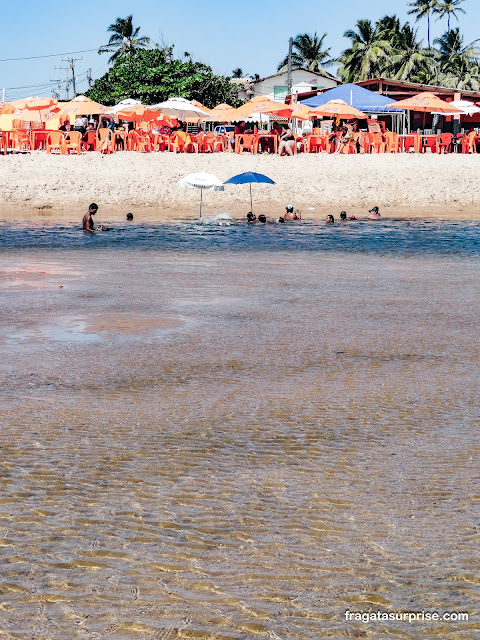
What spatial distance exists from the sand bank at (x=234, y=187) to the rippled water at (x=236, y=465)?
15.6m

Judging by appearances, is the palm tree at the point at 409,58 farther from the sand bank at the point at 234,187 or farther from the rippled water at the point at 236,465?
the rippled water at the point at 236,465

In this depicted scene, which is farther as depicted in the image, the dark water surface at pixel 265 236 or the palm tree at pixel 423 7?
the palm tree at pixel 423 7

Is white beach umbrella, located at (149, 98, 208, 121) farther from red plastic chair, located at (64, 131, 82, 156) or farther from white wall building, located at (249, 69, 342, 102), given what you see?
white wall building, located at (249, 69, 342, 102)

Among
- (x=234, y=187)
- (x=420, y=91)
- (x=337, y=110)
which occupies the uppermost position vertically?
(x=420, y=91)

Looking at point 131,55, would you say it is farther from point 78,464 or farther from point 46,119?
point 78,464

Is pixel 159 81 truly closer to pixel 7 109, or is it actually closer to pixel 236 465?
pixel 7 109

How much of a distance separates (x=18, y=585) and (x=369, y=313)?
323 inches

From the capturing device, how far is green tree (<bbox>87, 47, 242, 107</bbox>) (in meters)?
48.0

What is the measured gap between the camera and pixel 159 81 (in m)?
48.6

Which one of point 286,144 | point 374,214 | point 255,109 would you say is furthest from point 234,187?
point 374,214

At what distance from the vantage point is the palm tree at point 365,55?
67500 mm

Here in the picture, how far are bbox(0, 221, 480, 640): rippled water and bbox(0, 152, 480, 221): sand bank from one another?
15.6m

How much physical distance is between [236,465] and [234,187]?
79.6 feet

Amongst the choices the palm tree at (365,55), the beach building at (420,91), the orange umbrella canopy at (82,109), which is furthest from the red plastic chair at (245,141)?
the palm tree at (365,55)
